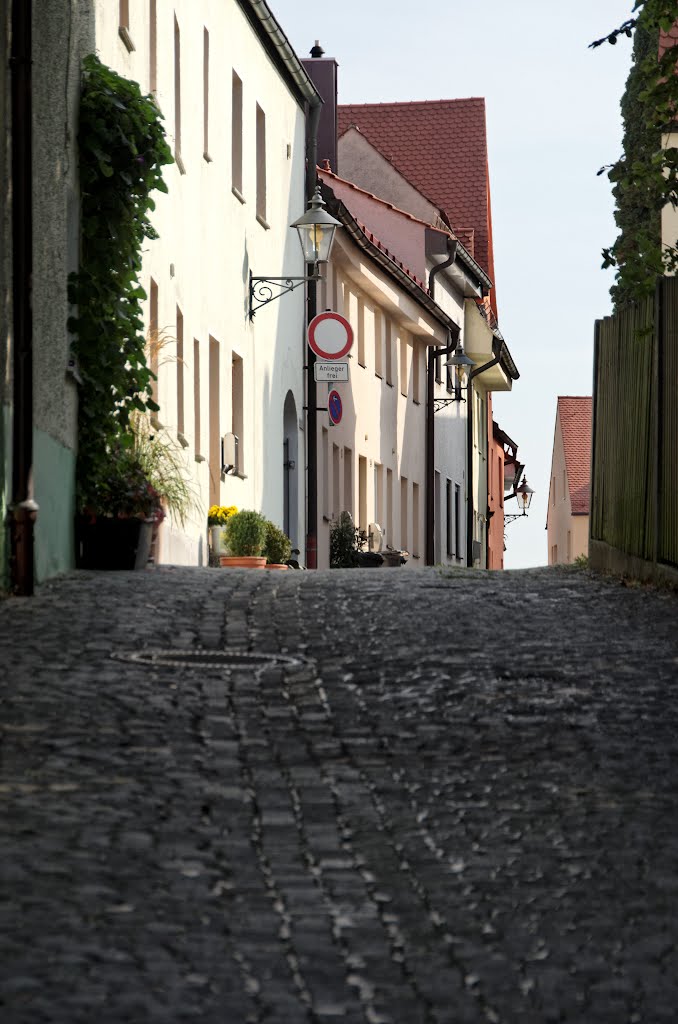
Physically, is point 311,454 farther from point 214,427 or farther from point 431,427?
point 431,427

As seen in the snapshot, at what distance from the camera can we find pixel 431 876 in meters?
5.45

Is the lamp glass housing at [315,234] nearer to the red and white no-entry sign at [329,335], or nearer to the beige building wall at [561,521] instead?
the red and white no-entry sign at [329,335]

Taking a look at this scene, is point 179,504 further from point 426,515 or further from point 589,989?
point 426,515

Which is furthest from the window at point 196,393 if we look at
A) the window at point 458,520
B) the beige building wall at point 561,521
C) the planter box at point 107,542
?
the beige building wall at point 561,521

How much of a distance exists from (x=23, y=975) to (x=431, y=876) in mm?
1496

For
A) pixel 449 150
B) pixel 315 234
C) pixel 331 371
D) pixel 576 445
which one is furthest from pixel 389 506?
pixel 576 445

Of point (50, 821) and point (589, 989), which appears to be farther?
point (50, 821)

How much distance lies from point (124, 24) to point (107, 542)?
547 cm

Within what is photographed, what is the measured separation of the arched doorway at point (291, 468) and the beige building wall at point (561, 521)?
26.6 meters

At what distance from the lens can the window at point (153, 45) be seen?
62.9 feet

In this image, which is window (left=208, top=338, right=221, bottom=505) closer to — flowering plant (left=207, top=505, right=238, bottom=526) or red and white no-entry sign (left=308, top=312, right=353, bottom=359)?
flowering plant (left=207, top=505, right=238, bottom=526)

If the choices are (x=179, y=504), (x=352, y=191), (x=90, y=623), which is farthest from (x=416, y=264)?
(x=90, y=623)

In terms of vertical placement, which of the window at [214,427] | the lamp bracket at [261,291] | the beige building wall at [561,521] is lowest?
the beige building wall at [561,521]

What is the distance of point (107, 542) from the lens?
1508 cm
